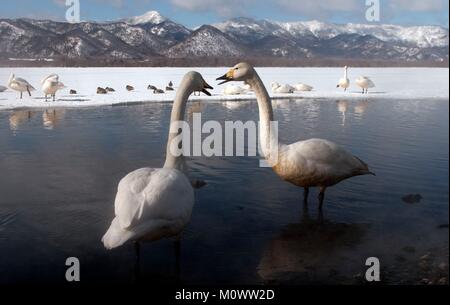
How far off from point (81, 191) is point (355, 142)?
25.7 feet

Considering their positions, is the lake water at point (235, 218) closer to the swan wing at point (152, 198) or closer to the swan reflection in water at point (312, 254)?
the swan reflection in water at point (312, 254)

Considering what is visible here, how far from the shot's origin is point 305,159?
6695mm

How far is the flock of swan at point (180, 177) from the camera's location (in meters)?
4.42

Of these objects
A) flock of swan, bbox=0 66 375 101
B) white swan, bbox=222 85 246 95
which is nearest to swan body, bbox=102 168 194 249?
flock of swan, bbox=0 66 375 101

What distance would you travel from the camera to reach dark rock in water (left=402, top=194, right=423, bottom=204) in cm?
709

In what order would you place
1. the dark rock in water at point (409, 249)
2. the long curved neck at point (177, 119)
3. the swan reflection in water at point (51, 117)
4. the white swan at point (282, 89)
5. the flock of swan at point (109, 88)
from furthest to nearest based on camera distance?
the white swan at point (282, 89)
the flock of swan at point (109, 88)
the swan reflection in water at point (51, 117)
the long curved neck at point (177, 119)
the dark rock in water at point (409, 249)

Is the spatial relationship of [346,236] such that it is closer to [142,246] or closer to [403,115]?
[142,246]

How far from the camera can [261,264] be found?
4.99 meters

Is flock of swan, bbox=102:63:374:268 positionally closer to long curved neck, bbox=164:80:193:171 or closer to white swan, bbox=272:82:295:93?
long curved neck, bbox=164:80:193:171

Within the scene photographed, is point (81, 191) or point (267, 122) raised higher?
point (267, 122)

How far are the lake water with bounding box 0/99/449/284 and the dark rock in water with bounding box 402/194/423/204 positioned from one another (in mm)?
36

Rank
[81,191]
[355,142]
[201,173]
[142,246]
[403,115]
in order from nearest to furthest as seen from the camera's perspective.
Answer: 1. [142,246]
2. [81,191]
3. [201,173]
4. [355,142]
5. [403,115]

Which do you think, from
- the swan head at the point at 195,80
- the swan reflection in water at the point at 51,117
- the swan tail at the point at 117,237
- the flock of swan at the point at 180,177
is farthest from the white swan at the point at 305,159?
the swan reflection in water at the point at 51,117
